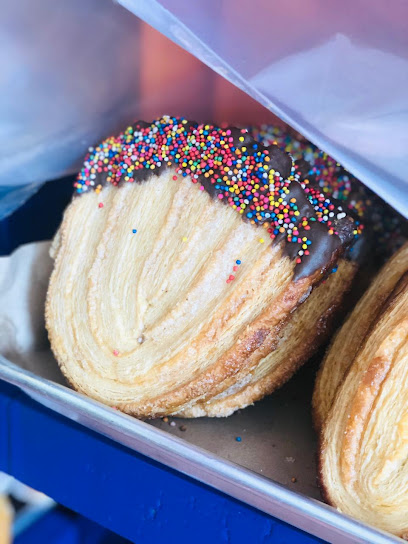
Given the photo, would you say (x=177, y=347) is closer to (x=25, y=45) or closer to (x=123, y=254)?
(x=123, y=254)

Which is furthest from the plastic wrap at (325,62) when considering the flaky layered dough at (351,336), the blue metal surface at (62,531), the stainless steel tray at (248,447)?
the blue metal surface at (62,531)

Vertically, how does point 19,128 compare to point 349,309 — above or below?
above

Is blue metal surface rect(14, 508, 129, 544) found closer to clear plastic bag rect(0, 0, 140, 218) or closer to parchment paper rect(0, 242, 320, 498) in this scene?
parchment paper rect(0, 242, 320, 498)

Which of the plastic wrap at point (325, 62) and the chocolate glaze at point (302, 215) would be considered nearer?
the plastic wrap at point (325, 62)

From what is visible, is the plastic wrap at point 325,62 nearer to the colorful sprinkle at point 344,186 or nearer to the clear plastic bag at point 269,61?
the clear plastic bag at point 269,61

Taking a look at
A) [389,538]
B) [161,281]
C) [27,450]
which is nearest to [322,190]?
[161,281]

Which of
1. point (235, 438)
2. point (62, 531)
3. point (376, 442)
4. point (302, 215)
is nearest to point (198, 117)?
point (302, 215)

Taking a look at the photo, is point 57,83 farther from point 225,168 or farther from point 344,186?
point 344,186

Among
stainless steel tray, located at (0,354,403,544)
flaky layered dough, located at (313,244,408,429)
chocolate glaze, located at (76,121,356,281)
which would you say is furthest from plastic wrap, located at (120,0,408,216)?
stainless steel tray, located at (0,354,403,544)
